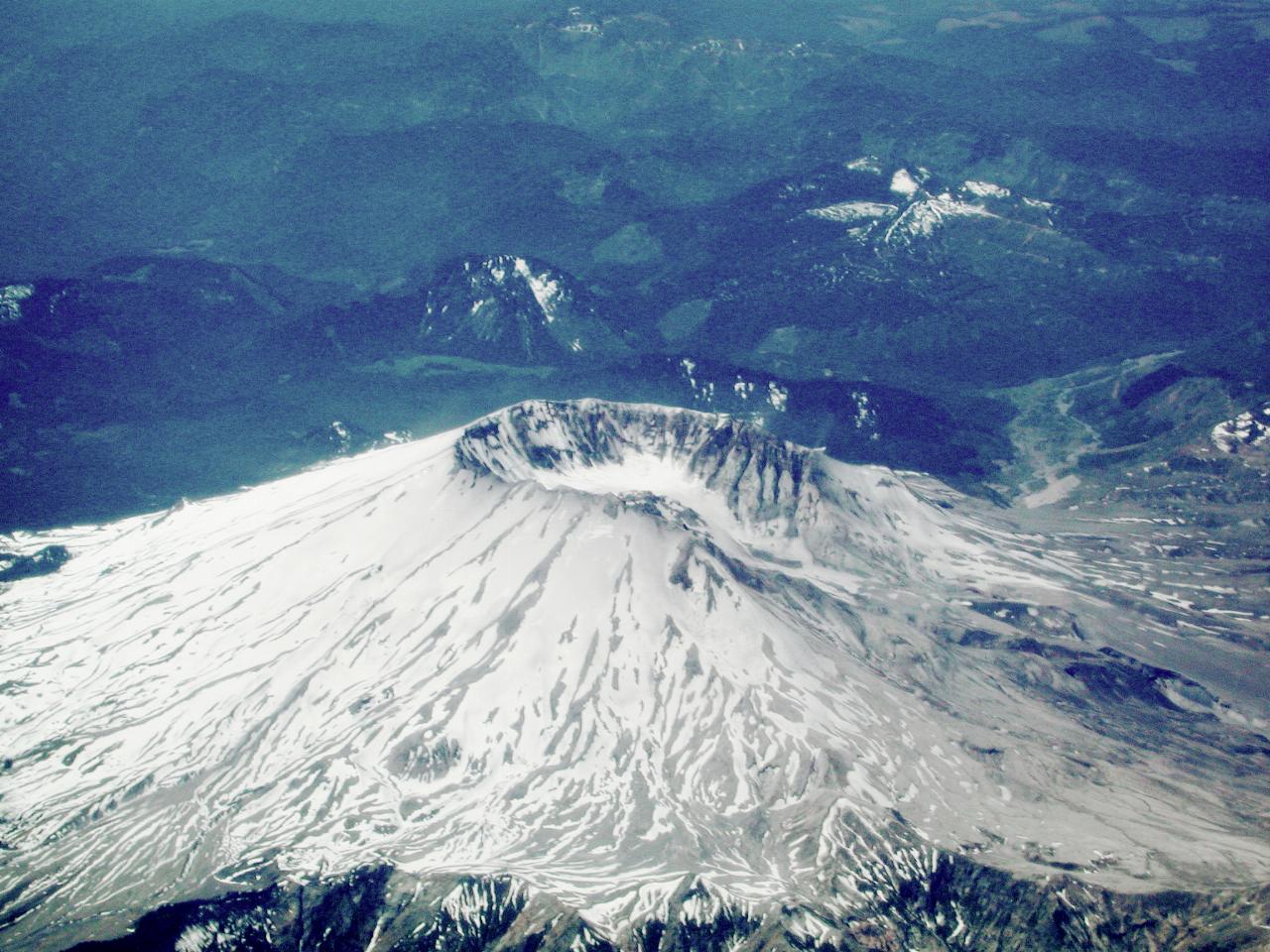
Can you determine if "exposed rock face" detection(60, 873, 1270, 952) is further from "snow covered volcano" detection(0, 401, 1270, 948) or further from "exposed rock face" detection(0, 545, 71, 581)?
"exposed rock face" detection(0, 545, 71, 581)

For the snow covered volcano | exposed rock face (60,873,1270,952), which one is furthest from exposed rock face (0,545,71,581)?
exposed rock face (60,873,1270,952)

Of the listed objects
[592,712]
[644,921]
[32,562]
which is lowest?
[644,921]

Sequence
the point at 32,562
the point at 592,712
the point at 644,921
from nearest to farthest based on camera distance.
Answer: the point at 644,921, the point at 592,712, the point at 32,562

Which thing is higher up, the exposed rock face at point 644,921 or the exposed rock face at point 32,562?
the exposed rock face at point 32,562

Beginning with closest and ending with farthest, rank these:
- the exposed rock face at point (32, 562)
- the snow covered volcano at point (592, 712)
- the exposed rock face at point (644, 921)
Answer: the exposed rock face at point (644, 921) < the snow covered volcano at point (592, 712) < the exposed rock face at point (32, 562)

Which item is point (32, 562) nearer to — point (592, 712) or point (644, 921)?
point (592, 712)

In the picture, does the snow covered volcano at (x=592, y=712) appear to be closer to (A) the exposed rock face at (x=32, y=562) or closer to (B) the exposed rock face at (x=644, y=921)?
(B) the exposed rock face at (x=644, y=921)

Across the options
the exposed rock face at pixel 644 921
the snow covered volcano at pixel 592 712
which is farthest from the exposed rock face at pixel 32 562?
the exposed rock face at pixel 644 921

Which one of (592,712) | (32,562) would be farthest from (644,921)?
(32,562)

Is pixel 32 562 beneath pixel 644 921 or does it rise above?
above
